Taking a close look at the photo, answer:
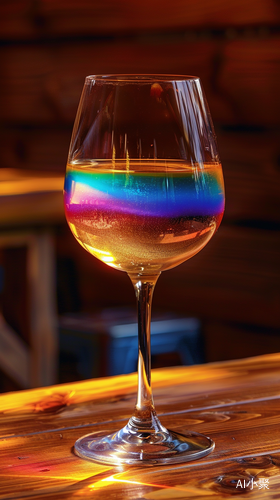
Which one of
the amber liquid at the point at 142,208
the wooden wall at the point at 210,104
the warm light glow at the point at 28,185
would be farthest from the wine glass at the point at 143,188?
the wooden wall at the point at 210,104

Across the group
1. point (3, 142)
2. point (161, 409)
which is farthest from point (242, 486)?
point (3, 142)

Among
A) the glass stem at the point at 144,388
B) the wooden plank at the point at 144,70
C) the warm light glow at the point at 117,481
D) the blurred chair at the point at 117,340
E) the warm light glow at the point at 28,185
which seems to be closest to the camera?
the warm light glow at the point at 117,481

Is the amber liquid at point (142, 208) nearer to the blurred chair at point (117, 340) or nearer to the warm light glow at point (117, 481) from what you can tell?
the warm light glow at point (117, 481)

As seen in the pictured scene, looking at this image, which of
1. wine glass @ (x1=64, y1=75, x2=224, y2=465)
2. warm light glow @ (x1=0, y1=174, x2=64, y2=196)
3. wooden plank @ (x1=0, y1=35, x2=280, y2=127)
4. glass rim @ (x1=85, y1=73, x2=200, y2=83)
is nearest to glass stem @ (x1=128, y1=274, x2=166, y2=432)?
wine glass @ (x1=64, y1=75, x2=224, y2=465)

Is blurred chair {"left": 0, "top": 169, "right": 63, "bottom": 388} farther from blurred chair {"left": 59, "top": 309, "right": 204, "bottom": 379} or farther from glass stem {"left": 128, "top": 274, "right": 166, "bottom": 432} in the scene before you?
glass stem {"left": 128, "top": 274, "right": 166, "bottom": 432}

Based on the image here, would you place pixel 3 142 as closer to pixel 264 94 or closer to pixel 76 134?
pixel 264 94
